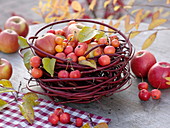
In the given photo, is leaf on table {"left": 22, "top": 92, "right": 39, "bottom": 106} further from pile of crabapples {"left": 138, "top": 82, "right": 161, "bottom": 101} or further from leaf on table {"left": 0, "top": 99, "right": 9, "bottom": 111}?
pile of crabapples {"left": 138, "top": 82, "right": 161, "bottom": 101}

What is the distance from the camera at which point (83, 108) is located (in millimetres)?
1057

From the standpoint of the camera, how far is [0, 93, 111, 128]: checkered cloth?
0.96 metres

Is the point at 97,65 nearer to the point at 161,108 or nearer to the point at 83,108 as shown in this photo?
the point at 83,108

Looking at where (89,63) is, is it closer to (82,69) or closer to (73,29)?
(82,69)

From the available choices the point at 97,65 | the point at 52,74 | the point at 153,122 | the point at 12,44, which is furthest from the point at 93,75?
the point at 12,44

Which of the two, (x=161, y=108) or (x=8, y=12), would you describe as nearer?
(x=161, y=108)

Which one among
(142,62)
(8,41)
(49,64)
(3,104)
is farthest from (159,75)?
(8,41)

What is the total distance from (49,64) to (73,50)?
0.34ft

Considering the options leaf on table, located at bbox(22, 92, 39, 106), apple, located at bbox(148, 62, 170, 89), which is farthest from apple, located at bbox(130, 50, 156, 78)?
leaf on table, located at bbox(22, 92, 39, 106)

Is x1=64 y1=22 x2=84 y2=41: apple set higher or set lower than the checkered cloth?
higher

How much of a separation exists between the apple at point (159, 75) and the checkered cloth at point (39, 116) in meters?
0.27

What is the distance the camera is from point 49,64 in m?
0.94

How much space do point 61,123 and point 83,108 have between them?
4.6 inches

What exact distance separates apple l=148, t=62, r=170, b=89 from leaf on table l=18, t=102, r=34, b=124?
0.46 metres
